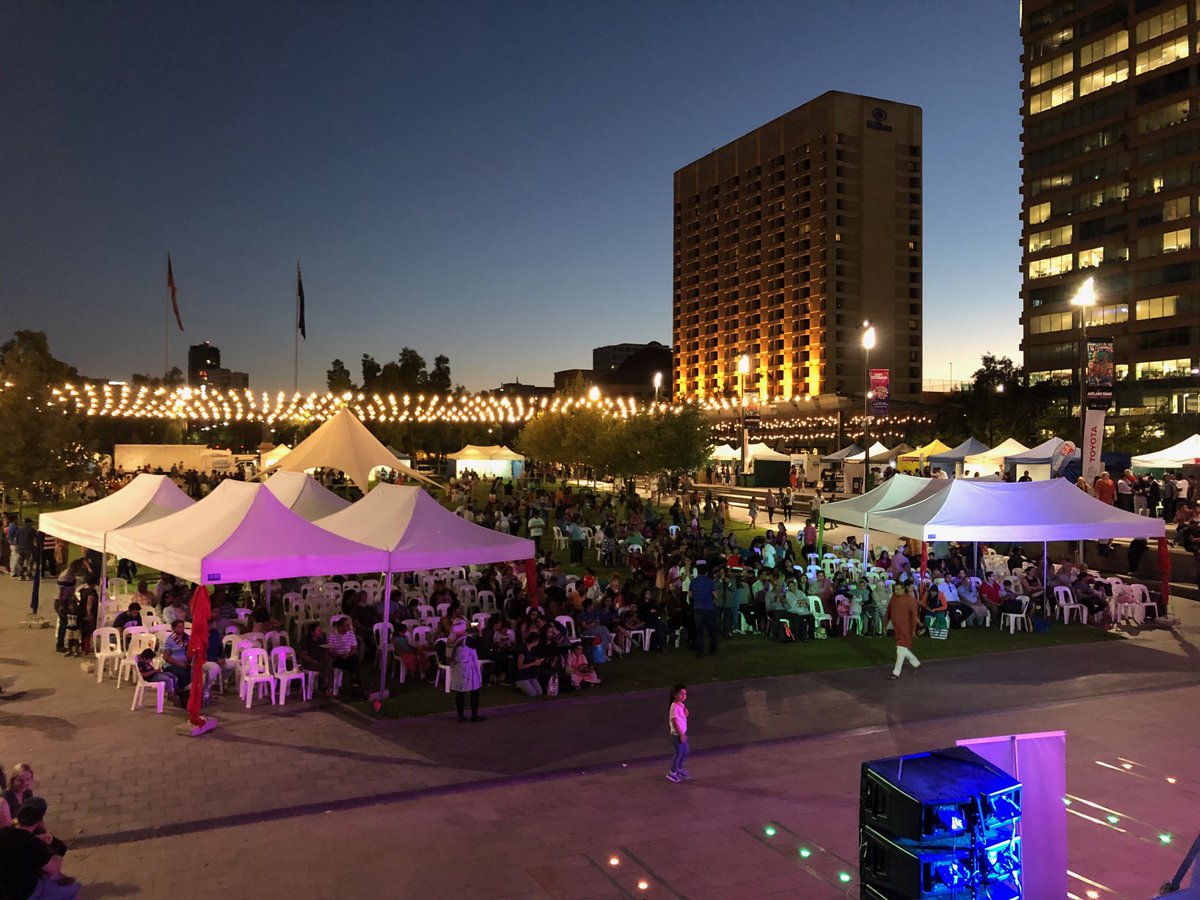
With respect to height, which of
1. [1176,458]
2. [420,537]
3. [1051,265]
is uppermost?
[1051,265]

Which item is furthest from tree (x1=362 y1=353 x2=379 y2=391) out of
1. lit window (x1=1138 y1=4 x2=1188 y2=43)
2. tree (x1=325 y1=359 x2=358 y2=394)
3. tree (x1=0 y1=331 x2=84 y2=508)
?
lit window (x1=1138 y1=4 x2=1188 y2=43)

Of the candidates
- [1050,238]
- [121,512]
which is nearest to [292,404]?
[121,512]

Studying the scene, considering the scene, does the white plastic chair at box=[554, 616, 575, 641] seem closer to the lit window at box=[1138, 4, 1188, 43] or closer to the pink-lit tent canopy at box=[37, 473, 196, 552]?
the pink-lit tent canopy at box=[37, 473, 196, 552]

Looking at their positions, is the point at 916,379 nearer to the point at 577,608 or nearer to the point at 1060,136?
the point at 1060,136

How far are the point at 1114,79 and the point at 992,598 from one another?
70210 mm

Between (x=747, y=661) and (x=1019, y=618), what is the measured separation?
6.05m

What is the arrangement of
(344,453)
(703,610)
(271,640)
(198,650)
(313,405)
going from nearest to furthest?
1. (198,650)
2. (271,640)
3. (703,610)
4. (344,453)
5. (313,405)

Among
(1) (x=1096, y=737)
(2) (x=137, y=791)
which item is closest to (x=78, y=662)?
(2) (x=137, y=791)

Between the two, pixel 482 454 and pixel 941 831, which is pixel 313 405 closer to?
pixel 482 454

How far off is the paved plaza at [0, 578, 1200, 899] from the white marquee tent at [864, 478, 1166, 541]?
3.12 m

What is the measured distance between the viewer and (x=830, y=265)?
108062mm

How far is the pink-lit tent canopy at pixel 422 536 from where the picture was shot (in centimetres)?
1163

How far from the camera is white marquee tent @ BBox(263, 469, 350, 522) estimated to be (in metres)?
17.7

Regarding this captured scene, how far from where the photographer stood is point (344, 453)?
2289 cm
